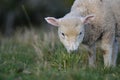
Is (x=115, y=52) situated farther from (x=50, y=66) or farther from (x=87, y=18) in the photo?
(x=50, y=66)

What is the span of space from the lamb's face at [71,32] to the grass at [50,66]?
1.02 ft

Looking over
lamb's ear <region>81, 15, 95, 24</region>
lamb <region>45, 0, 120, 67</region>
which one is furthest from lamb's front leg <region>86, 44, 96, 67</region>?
lamb's ear <region>81, 15, 95, 24</region>

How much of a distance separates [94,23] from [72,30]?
0.88m

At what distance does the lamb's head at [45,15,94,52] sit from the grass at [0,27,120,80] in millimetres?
312

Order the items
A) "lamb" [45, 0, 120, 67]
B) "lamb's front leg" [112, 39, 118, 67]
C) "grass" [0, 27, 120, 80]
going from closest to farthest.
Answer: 1. "grass" [0, 27, 120, 80]
2. "lamb" [45, 0, 120, 67]
3. "lamb's front leg" [112, 39, 118, 67]

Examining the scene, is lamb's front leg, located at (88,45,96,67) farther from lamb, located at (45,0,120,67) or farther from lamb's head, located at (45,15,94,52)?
lamb's head, located at (45,15,94,52)

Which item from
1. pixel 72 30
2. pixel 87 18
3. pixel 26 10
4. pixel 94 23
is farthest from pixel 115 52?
pixel 26 10

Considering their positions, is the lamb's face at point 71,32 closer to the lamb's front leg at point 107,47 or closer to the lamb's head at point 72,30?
the lamb's head at point 72,30

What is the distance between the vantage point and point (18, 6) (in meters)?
27.5

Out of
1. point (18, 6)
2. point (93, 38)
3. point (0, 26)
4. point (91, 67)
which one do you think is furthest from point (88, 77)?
point (0, 26)

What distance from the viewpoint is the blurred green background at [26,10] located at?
27.8 metres

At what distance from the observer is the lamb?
8.81m

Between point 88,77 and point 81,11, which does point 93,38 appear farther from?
point 88,77

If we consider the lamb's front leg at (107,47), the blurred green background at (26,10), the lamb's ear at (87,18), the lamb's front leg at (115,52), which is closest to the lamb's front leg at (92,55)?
the lamb's front leg at (107,47)
